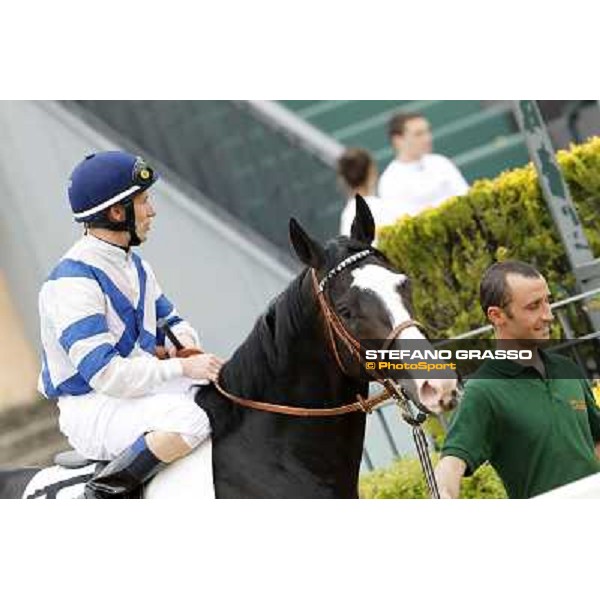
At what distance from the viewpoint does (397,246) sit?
6352mm

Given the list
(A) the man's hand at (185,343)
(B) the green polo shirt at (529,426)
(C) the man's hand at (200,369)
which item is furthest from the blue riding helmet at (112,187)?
(B) the green polo shirt at (529,426)

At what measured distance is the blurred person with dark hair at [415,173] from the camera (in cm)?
614

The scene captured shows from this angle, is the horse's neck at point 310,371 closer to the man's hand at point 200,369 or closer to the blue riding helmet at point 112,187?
the man's hand at point 200,369

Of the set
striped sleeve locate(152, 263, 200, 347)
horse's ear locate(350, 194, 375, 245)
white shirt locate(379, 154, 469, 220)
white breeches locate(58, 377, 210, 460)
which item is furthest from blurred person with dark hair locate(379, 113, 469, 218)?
white breeches locate(58, 377, 210, 460)

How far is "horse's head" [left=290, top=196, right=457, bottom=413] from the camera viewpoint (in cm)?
560

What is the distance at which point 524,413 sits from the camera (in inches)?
236

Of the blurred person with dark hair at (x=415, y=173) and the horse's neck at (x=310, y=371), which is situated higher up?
the blurred person with dark hair at (x=415, y=173)

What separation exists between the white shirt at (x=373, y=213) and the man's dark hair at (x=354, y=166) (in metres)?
0.07

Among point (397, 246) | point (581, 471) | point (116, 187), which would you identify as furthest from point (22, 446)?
point (581, 471)

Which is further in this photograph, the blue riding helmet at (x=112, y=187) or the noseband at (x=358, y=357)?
the blue riding helmet at (x=112, y=187)

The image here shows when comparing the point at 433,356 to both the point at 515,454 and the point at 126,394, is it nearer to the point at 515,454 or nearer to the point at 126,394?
the point at 515,454

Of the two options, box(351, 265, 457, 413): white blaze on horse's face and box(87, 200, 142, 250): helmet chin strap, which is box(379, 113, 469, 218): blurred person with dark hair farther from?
box(87, 200, 142, 250): helmet chin strap

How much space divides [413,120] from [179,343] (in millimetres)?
1040

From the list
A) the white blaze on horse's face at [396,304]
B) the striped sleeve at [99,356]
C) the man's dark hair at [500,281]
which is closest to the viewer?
the white blaze on horse's face at [396,304]
